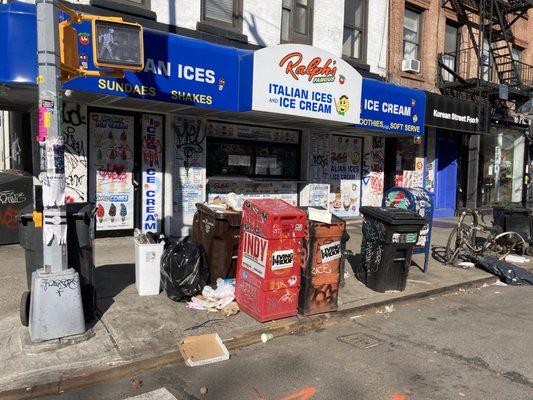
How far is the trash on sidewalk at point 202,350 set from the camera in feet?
14.1

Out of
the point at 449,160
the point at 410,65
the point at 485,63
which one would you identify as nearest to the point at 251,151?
the point at 410,65

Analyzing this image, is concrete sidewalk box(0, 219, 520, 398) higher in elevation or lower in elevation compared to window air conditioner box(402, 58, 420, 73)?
lower

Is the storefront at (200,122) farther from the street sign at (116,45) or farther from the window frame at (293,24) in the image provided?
the street sign at (116,45)

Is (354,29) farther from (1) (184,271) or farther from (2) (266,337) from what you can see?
(2) (266,337)

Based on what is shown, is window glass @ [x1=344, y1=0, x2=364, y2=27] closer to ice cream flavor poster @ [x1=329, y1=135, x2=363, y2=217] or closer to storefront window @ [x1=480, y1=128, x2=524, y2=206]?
ice cream flavor poster @ [x1=329, y1=135, x2=363, y2=217]

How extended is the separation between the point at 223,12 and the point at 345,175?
5.63 metres

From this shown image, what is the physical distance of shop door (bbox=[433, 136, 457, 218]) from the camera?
607 inches

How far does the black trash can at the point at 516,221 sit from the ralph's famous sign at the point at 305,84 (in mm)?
3742

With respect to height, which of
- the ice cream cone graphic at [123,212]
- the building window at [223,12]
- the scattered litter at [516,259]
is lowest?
the scattered litter at [516,259]

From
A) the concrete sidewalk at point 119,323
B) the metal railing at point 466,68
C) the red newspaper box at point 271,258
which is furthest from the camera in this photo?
the metal railing at point 466,68

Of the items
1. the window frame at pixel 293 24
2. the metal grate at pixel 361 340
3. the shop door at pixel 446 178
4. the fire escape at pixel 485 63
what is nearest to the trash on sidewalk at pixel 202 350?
the metal grate at pixel 361 340

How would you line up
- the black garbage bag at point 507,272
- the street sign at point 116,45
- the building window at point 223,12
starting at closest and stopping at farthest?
the street sign at point 116,45, the black garbage bag at point 507,272, the building window at point 223,12

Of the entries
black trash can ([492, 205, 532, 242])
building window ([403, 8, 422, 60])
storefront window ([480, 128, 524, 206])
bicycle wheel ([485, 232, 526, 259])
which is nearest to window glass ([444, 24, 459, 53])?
building window ([403, 8, 422, 60])

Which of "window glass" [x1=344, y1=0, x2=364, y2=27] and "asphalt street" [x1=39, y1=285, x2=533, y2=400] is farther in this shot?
"window glass" [x1=344, y1=0, x2=364, y2=27]
